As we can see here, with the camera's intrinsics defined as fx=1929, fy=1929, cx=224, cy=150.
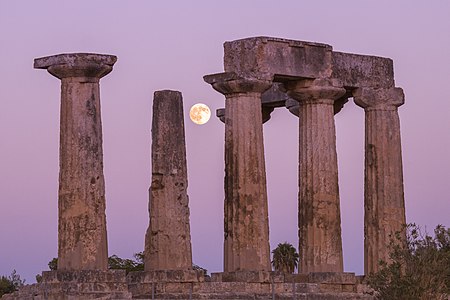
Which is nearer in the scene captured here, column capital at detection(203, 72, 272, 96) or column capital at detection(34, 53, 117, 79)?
column capital at detection(34, 53, 117, 79)

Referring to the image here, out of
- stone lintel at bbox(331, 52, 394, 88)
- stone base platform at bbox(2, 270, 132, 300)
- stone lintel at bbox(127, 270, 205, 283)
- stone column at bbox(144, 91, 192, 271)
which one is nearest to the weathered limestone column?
stone base platform at bbox(2, 270, 132, 300)

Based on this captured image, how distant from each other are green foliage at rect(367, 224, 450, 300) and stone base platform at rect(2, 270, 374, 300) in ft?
8.60

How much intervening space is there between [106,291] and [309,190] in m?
12.1

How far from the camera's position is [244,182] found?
68312 mm

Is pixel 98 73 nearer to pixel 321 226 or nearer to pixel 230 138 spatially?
pixel 230 138

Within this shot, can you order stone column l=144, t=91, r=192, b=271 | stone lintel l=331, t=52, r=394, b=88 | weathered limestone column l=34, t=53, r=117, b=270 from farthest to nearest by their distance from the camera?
stone lintel l=331, t=52, r=394, b=88 → stone column l=144, t=91, r=192, b=271 → weathered limestone column l=34, t=53, r=117, b=270

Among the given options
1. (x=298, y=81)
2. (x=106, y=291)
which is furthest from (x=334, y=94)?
(x=106, y=291)

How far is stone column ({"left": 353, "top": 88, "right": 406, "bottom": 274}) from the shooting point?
73.5 meters

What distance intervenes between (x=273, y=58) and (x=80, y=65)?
8956mm

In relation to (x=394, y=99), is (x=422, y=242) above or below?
below

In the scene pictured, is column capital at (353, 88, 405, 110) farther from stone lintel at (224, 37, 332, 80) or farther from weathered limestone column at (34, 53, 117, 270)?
weathered limestone column at (34, 53, 117, 270)

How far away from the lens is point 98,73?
63.4 m

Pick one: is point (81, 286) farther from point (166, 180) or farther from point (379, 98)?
point (379, 98)

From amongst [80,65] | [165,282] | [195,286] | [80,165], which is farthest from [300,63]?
[80,165]
